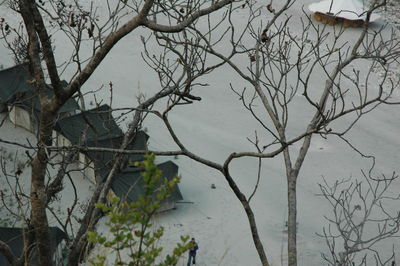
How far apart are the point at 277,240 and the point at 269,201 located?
5.78ft

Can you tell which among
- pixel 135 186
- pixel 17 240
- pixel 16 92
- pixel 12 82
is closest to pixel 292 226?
pixel 17 240

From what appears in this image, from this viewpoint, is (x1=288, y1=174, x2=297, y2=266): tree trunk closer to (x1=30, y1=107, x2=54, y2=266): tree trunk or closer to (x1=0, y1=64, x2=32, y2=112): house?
(x1=30, y1=107, x2=54, y2=266): tree trunk

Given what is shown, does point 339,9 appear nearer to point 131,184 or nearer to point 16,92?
point 16,92

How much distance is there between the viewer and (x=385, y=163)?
19047 mm

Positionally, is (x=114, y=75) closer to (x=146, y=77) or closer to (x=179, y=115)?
(x=146, y=77)

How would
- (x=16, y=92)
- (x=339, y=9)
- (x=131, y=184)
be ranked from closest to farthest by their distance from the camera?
(x=131, y=184)
(x=16, y=92)
(x=339, y=9)

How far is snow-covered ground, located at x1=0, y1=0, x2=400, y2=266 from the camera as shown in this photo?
48.6 feet

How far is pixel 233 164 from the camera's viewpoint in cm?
1808

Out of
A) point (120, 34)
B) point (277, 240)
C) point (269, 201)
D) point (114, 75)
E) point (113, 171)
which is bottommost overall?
point (113, 171)

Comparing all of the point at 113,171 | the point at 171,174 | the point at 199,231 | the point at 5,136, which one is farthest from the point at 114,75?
the point at 113,171

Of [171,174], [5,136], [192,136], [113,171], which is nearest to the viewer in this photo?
[113,171]

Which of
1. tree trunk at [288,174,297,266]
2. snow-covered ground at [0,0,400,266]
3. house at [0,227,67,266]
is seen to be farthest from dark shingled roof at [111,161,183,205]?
tree trunk at [288,174,297,266]

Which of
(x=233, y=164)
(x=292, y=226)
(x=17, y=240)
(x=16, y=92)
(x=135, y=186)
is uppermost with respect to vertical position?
(x=16, y=92)

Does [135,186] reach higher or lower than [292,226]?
higher
